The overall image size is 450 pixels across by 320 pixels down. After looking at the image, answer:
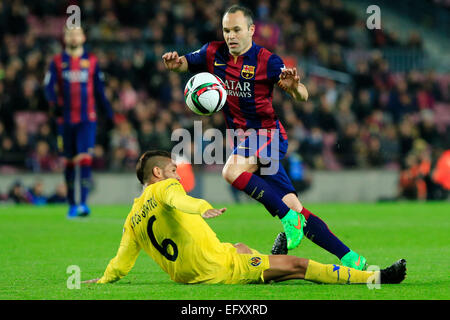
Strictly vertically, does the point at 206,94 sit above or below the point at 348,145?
above

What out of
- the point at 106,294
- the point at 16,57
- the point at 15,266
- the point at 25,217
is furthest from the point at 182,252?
the point at 16,57

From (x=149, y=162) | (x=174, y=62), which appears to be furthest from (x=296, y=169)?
(x=149, y=162)

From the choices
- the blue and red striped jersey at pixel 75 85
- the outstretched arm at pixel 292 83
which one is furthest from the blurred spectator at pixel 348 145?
the outstretched arm at pixel 292 83

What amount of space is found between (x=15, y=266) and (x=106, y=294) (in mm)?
2425

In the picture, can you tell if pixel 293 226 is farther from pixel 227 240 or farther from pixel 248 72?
pixel 227 240

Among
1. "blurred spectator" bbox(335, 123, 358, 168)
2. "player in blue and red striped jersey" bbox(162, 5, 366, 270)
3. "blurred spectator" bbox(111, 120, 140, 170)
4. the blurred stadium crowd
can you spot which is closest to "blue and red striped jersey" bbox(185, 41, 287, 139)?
"player in blue and red striped jersey" bbox(162, 5, 366, 270)

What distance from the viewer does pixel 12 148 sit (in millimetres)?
18141

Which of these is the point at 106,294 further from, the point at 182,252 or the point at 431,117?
the point at 431,117

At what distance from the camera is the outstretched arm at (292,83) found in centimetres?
666

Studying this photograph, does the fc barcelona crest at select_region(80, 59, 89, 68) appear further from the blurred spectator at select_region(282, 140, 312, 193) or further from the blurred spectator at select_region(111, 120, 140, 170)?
the blurred spectator at select_region(282, 140, 312, 193)

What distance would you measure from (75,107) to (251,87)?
633cm

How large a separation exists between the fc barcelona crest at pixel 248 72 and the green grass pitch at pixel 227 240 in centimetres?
188

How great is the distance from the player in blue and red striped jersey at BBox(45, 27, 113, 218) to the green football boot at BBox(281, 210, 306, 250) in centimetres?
694

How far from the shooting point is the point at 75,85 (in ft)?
43.2
